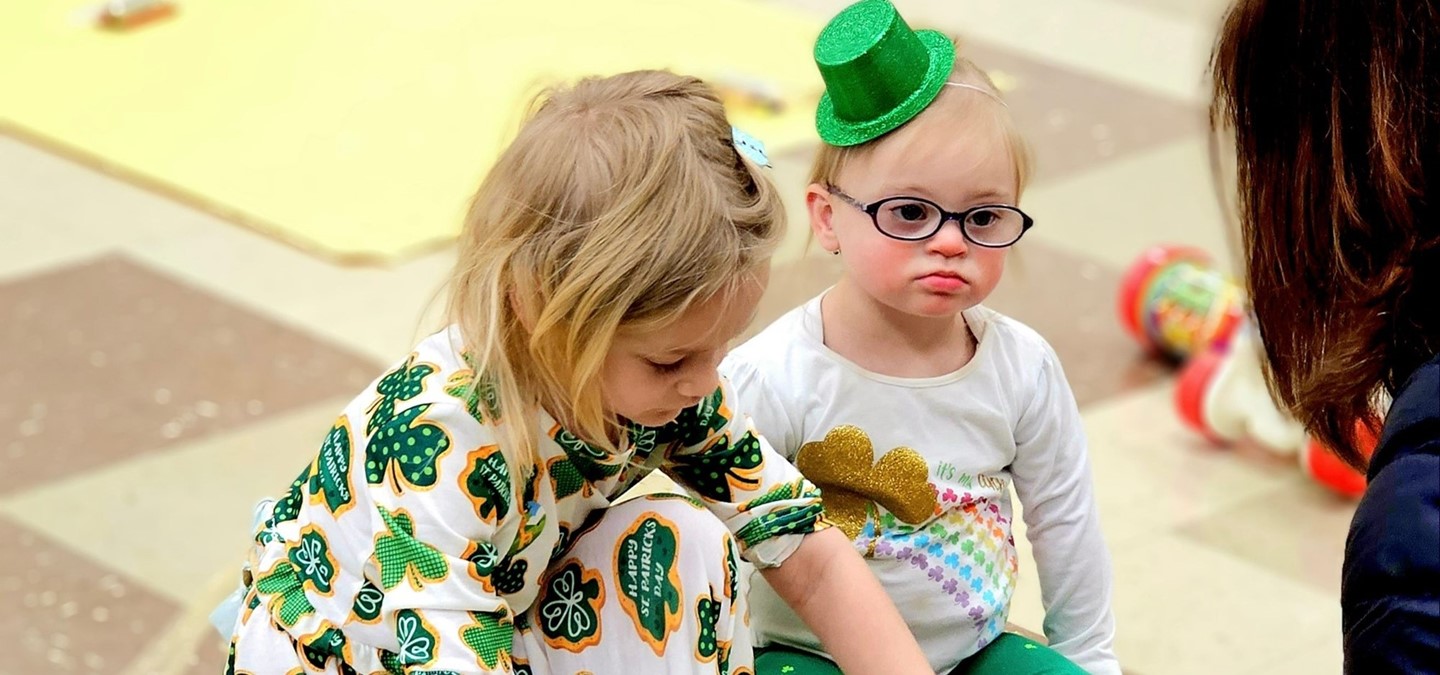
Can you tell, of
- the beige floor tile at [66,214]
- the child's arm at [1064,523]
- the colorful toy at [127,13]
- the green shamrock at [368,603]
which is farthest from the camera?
the colorful toy at [127,13]

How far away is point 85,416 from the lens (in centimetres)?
244

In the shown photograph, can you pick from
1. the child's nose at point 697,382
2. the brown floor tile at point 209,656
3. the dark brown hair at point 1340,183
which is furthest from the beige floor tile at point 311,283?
the dark brown hair at point 1340,183

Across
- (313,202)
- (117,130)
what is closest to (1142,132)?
(313,202)

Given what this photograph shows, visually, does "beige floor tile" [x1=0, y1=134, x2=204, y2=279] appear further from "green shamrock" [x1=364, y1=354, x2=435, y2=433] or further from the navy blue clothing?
the navy blue clothing

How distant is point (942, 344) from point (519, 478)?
0.36 metres

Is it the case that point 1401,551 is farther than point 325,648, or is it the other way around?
point 325,648

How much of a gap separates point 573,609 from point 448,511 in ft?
0.47

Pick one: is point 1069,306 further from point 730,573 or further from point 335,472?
point 335,472

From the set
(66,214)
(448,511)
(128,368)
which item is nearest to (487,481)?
(448,511)

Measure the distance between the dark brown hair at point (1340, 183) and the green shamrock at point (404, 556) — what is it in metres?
0.53

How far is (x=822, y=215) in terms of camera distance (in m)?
1.37

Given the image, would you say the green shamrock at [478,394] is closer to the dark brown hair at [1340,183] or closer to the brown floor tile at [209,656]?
the dark brown hair at [1340,183]

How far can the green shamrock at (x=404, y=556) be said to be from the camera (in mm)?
1140

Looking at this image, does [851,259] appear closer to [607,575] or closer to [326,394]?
[607,575]
